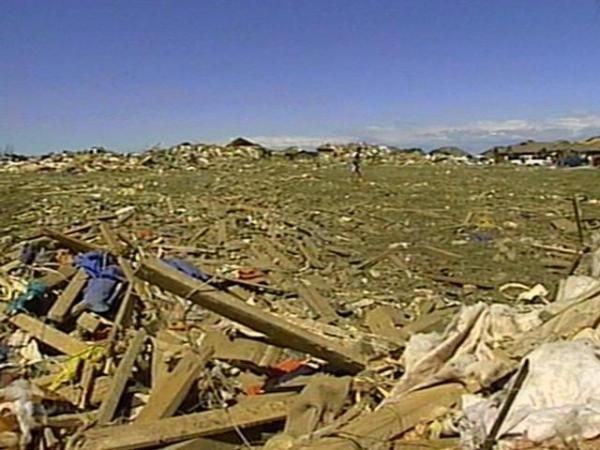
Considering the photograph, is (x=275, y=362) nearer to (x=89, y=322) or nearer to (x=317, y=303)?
(x=89, y=322)

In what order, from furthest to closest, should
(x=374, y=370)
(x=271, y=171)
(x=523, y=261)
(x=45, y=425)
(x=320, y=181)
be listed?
(x=271, y=171)
(x=320, y=181)
(x=523, y=261)
(x=374, y=370)
(x=45, y=425)

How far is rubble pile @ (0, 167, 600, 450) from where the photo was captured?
147 inches

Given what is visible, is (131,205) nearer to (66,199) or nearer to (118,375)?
(66,199)

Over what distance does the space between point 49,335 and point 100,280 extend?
1.03m

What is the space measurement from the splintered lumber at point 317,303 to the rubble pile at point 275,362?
30 millimetres

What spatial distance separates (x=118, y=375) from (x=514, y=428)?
2.39 meters

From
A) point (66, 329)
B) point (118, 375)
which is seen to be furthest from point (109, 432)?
point (66, 329)

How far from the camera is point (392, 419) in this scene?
392cm

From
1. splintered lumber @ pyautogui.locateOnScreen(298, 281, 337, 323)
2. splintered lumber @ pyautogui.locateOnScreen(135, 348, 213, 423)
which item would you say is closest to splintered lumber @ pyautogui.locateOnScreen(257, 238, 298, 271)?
splintered lumber @ pyautogui.locateOnScreen(298, 281, 337, 323)

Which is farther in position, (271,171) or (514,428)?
(271,171)

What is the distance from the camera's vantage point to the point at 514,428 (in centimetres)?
333

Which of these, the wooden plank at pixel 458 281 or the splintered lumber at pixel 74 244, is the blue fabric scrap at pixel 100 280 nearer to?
the splintered lumber at pixel 74 244

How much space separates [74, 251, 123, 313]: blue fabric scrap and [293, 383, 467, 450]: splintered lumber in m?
3.20

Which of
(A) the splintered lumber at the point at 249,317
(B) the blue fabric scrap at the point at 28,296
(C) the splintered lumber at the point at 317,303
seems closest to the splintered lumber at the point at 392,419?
(A) the splintered lumber at the point at 249,317
